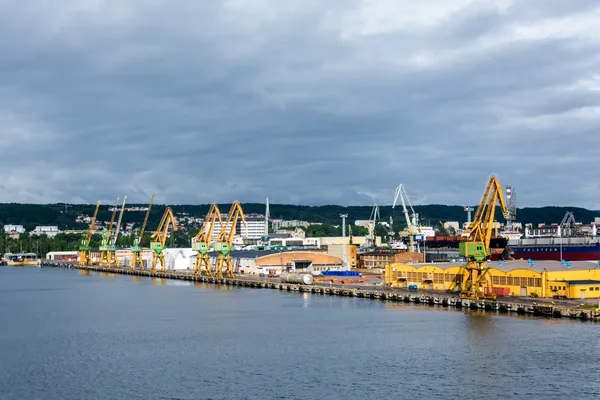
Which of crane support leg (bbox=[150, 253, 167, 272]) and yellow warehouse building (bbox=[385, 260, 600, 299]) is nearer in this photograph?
yellow warehouse building (bbox=[385, 260, 600, 299])

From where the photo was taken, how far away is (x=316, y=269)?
116125mm

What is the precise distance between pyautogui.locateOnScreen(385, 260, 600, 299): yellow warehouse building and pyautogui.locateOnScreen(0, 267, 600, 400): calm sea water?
8.05 meters

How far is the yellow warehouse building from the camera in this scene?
206ft

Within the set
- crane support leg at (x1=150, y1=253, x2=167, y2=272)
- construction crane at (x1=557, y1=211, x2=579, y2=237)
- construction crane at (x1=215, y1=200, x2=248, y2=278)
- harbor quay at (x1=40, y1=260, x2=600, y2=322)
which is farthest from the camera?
crane support leg at (x1=150, y1=253, x2=167, y2=272)

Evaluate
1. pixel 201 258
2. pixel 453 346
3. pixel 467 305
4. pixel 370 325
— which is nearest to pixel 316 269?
pixel 201 258

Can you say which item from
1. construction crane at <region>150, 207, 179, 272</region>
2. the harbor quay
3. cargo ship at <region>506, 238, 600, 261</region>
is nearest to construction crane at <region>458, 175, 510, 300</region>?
the harbor quay

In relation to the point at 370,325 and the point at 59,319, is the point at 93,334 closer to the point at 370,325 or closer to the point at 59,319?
the point at 59,319

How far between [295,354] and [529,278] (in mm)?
28885

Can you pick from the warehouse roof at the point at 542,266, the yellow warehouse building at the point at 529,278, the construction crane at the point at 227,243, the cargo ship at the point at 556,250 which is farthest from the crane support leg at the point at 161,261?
the warehouse roof at the point at 542,266

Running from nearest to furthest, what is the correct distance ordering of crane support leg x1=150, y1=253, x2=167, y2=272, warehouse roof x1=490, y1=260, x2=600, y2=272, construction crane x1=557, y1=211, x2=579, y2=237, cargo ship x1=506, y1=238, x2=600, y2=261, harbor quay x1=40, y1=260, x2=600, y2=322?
harbor quay x1=40, y1=260, x2=600, y2=322 → warehouse roof x1=490, y1=260, x2=600, y2=272 → cargo ship x1=506, y1=238, x2=600, y2=261 → construction crane x1=557, y1=211, x2=579, y2=237 → crane support leg x1=150, y1=253, x2=167, y2=272

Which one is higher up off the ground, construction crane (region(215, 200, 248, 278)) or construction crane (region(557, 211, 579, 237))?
construction crane (region(557, 211, 579, 237))

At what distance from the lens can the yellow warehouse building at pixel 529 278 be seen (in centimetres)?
6272

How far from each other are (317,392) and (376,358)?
8.16m

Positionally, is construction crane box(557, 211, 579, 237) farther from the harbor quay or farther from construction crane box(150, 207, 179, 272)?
construction crane box(150, 207, 179, 272)
